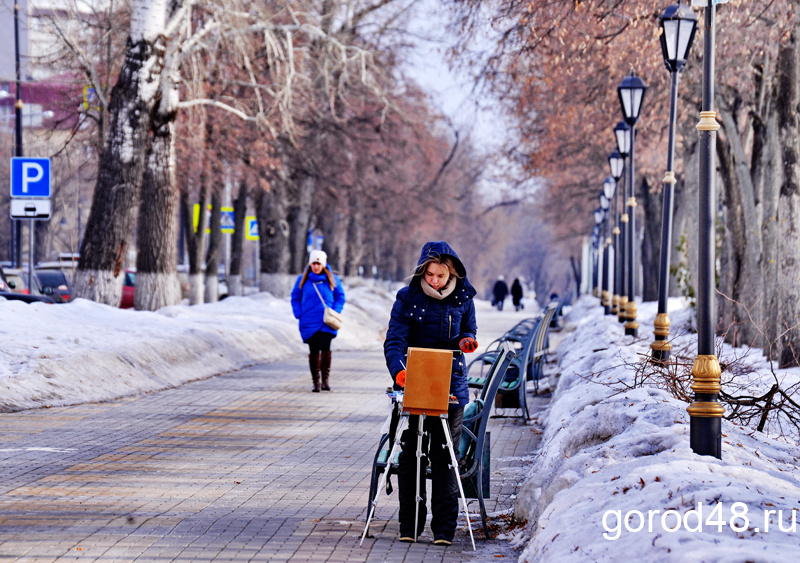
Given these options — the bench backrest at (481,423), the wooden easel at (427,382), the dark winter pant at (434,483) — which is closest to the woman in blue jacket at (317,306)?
the bench backrest at (481,423)

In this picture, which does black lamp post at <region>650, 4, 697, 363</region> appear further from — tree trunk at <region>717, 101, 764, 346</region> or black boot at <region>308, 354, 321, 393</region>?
tree trunk at <region>717, 101, 764, 346</region>

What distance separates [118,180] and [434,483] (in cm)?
1374

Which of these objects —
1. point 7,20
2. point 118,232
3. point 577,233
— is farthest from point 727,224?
point 577,233

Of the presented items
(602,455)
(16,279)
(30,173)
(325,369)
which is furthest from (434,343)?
(16,279)

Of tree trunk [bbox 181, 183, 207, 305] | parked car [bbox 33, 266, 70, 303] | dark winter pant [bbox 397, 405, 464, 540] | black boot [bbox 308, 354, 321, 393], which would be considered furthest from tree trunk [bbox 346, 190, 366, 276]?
dark winter pant [bbox 397, 405, 464, 540]

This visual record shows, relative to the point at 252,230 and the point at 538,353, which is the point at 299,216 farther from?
the point at 538,353

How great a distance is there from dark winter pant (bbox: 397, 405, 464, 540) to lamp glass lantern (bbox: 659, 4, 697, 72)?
7.14 metres

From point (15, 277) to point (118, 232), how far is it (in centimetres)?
865

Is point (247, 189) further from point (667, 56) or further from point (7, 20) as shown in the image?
point (667, 56)

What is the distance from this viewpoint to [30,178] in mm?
16625

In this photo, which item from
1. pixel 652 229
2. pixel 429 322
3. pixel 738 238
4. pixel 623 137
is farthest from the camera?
pixel 652 229

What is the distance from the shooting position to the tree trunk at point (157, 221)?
20.0 metres

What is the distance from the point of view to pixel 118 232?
61.7 feet

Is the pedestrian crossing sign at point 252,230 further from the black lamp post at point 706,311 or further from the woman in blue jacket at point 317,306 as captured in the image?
the black lamp post at point 706,311
